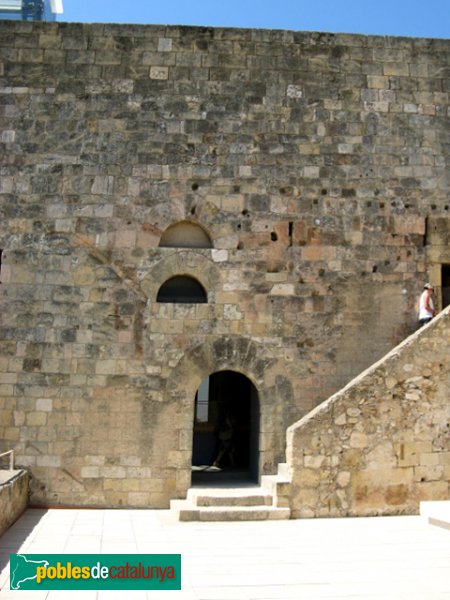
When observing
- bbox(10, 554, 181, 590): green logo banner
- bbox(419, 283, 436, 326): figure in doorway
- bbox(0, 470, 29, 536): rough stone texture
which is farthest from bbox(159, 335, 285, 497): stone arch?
bbox(10, 554, 181, 590): green logo banner

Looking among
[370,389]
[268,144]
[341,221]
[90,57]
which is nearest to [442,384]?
[370,389]

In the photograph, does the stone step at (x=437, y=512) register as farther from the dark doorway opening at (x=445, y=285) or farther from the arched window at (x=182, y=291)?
the arched window at (x=182, y=291)

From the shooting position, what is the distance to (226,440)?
11.9 metres

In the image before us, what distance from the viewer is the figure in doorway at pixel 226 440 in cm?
1185

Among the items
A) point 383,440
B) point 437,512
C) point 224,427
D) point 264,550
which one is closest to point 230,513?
point 264,550

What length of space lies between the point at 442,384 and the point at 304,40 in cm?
593

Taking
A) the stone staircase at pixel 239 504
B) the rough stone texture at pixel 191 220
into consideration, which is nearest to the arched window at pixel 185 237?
the rough stone texture at pixel 191 220

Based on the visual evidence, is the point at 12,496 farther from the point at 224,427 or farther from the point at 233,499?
the point at 224,427

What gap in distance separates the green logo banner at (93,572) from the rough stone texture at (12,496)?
1.32 metres

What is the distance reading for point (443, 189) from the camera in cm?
1012

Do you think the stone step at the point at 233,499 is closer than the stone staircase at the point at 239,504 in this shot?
No

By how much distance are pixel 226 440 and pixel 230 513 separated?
3977 millimetres

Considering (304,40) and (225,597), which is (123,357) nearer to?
(225,597)

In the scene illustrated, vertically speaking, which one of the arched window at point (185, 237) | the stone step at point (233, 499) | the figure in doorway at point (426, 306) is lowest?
the stone step at point (233, 499)
